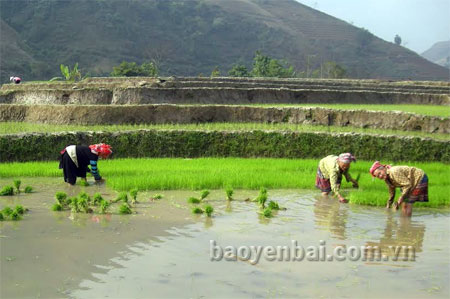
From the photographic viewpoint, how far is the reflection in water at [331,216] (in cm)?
707

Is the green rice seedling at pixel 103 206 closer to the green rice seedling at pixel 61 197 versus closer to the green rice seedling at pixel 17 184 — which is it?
the green rice seedling at pixel 61 197

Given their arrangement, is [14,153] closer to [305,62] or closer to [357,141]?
[357,141]

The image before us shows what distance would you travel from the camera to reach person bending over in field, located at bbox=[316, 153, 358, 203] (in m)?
8.61

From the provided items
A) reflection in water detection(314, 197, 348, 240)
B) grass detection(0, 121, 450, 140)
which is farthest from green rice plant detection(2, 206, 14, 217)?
grass detection(0, 121, 450, 140)

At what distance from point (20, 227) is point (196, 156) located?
6169 mm

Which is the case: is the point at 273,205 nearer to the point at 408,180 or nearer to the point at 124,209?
the point at 408,180

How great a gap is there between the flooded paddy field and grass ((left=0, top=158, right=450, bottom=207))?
81 centimetres

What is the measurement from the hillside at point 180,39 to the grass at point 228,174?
127 ft

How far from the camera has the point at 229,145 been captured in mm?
12750

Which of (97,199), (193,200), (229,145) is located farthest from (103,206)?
(229,145)

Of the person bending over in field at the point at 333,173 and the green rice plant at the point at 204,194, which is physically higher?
the person bending over in field at the point at 333,173

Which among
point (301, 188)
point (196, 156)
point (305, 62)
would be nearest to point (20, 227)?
point (301, 188)

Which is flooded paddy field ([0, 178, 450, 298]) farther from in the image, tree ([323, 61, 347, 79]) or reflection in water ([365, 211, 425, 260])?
tree ([323, 61, 347, 79])

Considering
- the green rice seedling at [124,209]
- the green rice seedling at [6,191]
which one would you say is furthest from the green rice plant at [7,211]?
the green rice seedling at [6,191]
